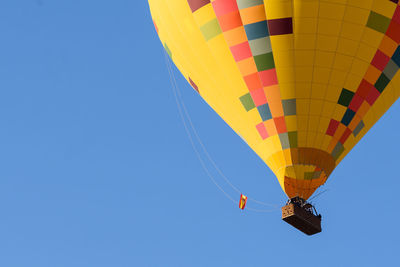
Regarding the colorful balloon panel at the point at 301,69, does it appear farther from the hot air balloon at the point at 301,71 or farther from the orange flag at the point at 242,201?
the orange flag at the point at 242,201

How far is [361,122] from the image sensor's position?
1016 inches

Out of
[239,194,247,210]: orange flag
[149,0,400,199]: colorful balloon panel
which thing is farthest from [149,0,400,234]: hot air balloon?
[239,194,247,210]: orange flag

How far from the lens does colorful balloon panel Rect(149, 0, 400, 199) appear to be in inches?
972

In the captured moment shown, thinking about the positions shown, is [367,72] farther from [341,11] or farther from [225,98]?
[225,98]

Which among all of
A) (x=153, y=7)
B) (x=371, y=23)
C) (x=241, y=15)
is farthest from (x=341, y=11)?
(x=153, y=7)

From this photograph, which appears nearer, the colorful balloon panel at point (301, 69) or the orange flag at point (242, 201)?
the colorful balloon panel at point (301, 69)

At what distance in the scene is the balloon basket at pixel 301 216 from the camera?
24.6m

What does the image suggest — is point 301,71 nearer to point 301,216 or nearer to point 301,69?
point 301,69

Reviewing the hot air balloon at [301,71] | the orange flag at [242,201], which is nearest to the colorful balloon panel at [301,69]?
the hot air balloon at [301,71]

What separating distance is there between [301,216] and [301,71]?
342 centimetres

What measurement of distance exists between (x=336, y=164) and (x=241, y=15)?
432 centimetres

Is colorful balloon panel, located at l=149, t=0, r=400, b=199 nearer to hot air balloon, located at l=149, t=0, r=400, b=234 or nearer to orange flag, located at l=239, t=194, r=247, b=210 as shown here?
hot air balloon, located at l=149, t=0, r=400, b=234

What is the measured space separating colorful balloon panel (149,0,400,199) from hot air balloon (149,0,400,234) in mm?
24

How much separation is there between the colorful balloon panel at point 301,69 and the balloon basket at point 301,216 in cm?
31
